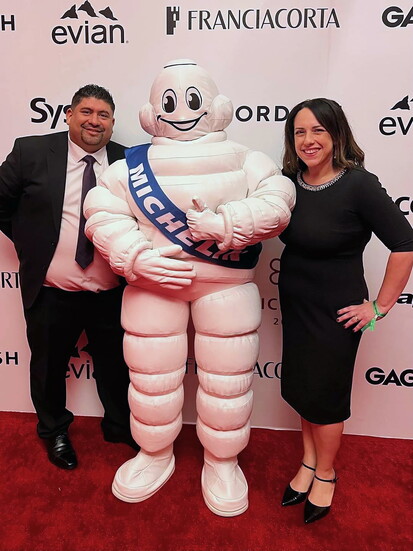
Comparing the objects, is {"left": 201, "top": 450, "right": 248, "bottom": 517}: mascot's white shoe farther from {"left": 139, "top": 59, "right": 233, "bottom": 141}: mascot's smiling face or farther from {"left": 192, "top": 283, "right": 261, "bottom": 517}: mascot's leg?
{"left": 139, "top": 59, "right": 233, "bottom": 141}: mascot's smiling face

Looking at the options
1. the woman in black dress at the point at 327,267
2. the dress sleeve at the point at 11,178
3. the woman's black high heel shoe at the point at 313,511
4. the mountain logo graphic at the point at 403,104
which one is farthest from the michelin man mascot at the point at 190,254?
the mountain logo graphic at the point at 403,104

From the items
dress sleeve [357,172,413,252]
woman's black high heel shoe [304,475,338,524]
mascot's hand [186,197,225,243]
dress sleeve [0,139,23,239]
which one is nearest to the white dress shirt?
dress sleeve [0,139,23,239]

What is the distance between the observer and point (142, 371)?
1614 mm

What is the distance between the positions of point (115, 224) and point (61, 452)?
3.35 ft

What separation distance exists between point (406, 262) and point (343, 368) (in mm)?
394

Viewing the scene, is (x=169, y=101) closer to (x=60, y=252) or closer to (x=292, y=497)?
(x=60, y=252)

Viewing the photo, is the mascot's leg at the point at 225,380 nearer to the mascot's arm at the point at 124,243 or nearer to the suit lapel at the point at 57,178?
the mascot's arm at the point at 124,243

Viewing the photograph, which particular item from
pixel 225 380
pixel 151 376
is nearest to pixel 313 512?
pixel 225 380

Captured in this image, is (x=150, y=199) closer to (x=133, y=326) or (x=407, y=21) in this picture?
(x=133, y=326)

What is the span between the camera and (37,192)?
1736mm

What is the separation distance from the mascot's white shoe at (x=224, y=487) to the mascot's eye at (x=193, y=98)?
121 centimetres

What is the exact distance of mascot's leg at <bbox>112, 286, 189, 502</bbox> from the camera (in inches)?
62.1

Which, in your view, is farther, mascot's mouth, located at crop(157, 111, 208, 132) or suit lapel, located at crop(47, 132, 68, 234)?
suit lapel, located at crop(47, 132, 68, 234)

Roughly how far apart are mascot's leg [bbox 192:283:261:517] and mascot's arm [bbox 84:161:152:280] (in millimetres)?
296
